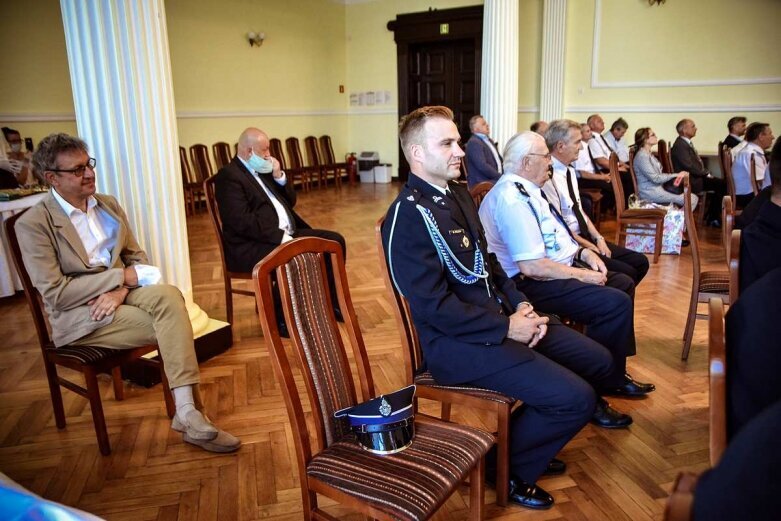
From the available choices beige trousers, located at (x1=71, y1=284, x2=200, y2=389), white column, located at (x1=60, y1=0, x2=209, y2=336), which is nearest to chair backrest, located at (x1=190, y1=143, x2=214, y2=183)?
white column, located at (x1=60, y1=0, x2=209, y2=336)

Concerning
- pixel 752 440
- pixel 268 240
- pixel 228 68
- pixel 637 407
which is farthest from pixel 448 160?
pixel 228 68

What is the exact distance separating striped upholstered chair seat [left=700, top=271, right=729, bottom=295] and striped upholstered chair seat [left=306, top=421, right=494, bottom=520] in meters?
2.03

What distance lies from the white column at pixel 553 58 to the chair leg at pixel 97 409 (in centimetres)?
852

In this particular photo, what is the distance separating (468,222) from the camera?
2076 millimetres

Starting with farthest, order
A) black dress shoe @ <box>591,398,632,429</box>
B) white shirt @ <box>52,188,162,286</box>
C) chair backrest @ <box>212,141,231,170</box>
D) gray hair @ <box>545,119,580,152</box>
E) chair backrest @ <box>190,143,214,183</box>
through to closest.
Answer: chair backrest @ <box>212,141,231,170</box> < chair backrest @ <box>190,143,214,183</box> < gray hair @ <box>545,119,580,152</box> < black dress shoe @ <box>591,398,632,429</box> < white shirt @ <box>52,188,162,286</box>

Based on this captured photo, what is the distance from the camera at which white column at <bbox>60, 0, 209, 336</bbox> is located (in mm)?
2820

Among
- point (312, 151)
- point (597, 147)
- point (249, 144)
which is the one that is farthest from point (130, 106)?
point (312, 151)

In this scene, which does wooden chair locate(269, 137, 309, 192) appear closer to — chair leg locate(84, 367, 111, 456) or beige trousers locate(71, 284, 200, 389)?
beige trousers locate(71, 284, 200, 389)

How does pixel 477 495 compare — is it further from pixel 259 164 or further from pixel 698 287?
pixel 259 164

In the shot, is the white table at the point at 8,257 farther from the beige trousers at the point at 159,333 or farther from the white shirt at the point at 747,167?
the white shirt at the point at 747,167

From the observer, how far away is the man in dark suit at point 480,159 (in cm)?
588

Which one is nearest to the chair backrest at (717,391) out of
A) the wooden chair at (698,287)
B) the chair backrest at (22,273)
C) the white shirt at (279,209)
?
the wooden chair at (698,287)

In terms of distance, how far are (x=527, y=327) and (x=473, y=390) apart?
0.29m

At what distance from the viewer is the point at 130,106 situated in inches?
115
